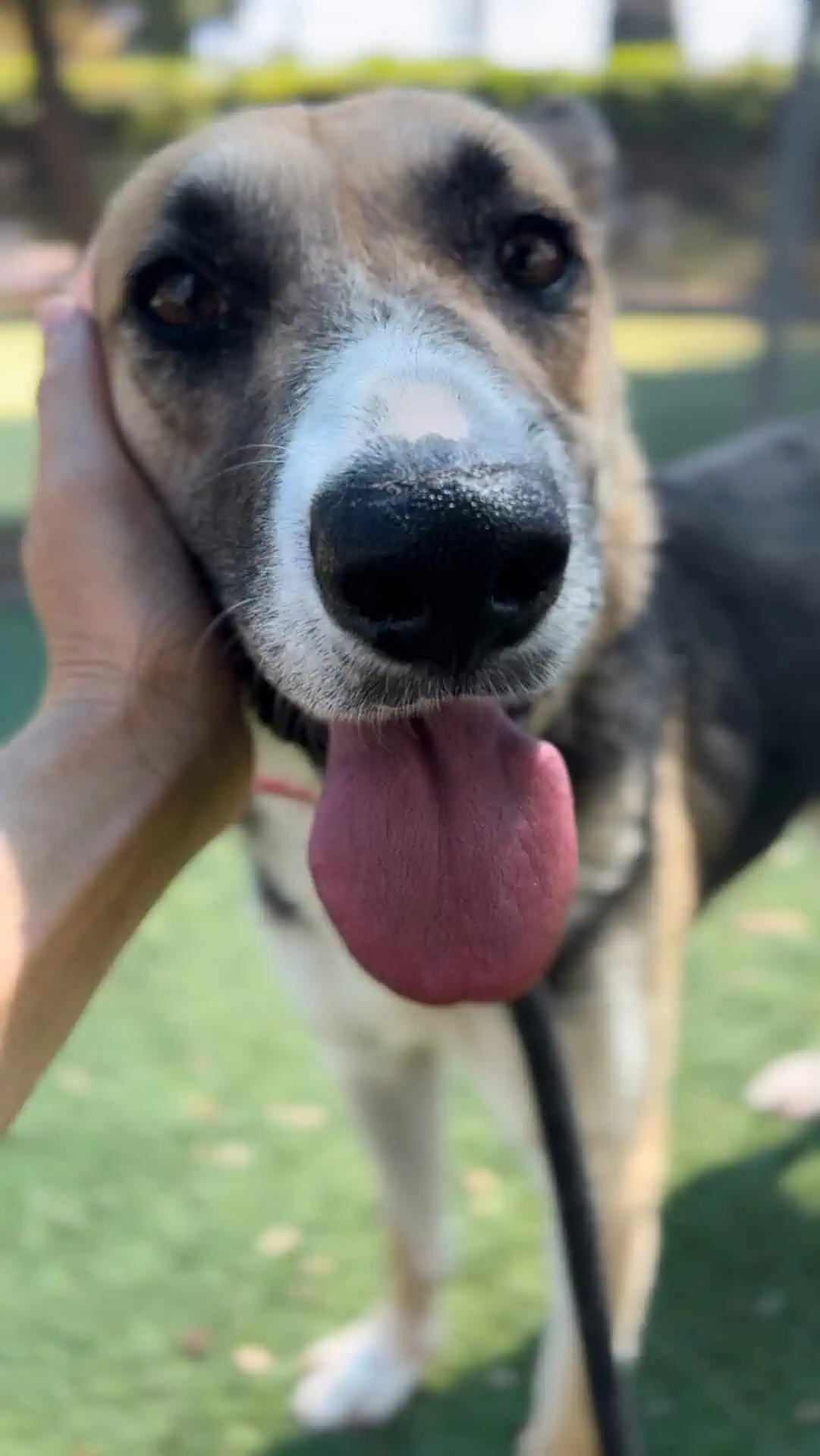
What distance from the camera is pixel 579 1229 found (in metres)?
1.60

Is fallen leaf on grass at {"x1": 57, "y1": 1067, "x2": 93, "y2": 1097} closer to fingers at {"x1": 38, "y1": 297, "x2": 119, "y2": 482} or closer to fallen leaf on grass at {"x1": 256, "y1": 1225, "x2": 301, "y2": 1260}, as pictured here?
fallen leaf on grass at {"x1": 256, "y1": 1225, "x2": 301, "y2": 1260}

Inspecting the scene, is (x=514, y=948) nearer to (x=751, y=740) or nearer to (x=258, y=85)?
(x=751, y=740)

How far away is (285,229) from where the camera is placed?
1.71m

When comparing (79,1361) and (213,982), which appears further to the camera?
(213,982)

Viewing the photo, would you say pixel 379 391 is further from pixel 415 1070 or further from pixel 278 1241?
pixel 278 1241

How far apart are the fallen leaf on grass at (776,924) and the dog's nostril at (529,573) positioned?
2837mm

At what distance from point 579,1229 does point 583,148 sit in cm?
189

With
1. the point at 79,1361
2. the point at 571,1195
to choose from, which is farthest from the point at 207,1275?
the point at 571,1195

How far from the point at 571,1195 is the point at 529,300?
3.86 feet

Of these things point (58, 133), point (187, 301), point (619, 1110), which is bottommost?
point (58, 133)

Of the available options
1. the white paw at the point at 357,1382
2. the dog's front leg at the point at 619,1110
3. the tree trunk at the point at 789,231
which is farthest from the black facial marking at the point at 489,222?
the tree trunk at the point at 789,231

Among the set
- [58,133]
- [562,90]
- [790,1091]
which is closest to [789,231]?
[58,133]

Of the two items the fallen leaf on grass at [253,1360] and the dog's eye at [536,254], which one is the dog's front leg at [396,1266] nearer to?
the fallen leaf on grass at [253,1360]

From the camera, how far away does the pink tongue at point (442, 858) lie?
1.47 m
